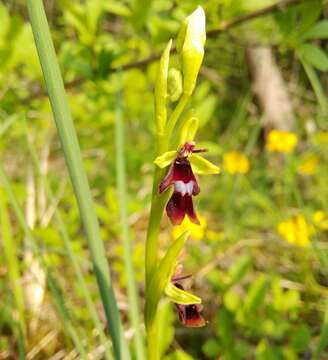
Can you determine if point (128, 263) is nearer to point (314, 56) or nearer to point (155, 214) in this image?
point (155, 214)

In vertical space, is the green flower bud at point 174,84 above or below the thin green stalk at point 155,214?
above

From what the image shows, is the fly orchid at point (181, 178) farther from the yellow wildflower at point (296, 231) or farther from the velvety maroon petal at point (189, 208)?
the yellow wildflower at point (296, 231)

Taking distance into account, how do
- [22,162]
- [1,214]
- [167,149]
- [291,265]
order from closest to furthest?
1. [167,149]
2. [1,214]
3. [291,265]
4. [22,162]

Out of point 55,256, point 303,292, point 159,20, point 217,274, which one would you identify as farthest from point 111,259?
point 159,20

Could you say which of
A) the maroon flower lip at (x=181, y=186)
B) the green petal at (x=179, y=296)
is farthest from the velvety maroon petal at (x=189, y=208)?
the green petal at (x=179, y=296)

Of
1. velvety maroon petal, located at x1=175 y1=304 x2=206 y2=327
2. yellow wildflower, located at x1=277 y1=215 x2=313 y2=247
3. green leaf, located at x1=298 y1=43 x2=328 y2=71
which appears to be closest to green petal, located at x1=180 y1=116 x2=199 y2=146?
velvety maroon petal, located at x1=175 y1=304 x2=206 y2=327

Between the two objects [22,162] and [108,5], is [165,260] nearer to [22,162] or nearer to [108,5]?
[108,5]

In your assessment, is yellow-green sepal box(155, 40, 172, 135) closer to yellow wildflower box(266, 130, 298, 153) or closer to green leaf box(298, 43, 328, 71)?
green leaf box(298, 43, 328, 71)

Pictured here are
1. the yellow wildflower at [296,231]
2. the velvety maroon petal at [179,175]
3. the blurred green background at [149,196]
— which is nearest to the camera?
the velvety maroon petal at [179,175]
